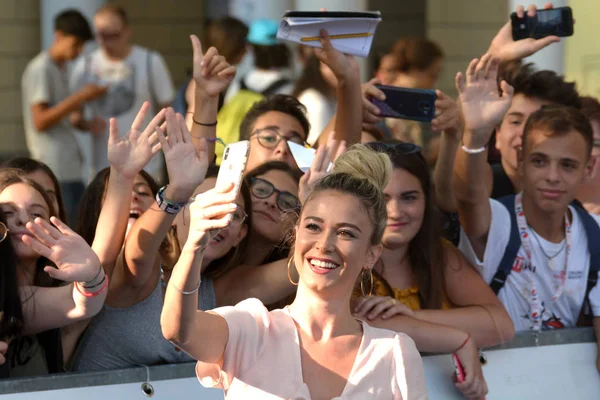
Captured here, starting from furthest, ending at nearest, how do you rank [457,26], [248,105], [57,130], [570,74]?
[457,26] < [570,74] < [57,130] < [248,105]

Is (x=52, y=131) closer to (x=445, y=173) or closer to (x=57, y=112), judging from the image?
(x=57, y=112)

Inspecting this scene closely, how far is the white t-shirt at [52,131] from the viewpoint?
27.6ft

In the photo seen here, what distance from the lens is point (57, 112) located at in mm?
8375

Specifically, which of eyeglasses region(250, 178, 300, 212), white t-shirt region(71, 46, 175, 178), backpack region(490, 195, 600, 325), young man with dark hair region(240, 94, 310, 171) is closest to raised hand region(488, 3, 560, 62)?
backpack region(490, 195, 600, 325)

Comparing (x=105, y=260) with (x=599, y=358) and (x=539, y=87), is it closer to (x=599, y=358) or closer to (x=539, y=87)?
(x=599, y=358)

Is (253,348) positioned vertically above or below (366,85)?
below

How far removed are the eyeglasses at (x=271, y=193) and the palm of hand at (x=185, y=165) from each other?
0.96 m

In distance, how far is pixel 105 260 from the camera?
4188 millimetres

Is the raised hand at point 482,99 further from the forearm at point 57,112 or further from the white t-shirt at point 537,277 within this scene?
the forearm at point 57,112

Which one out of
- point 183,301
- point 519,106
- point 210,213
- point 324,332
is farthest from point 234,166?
point 519,106

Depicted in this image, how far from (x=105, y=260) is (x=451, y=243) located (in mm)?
1532

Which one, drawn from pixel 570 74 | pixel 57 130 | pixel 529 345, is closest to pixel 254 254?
pixel 529 345

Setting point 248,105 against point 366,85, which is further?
point 248,105

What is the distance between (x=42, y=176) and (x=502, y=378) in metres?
1.96
